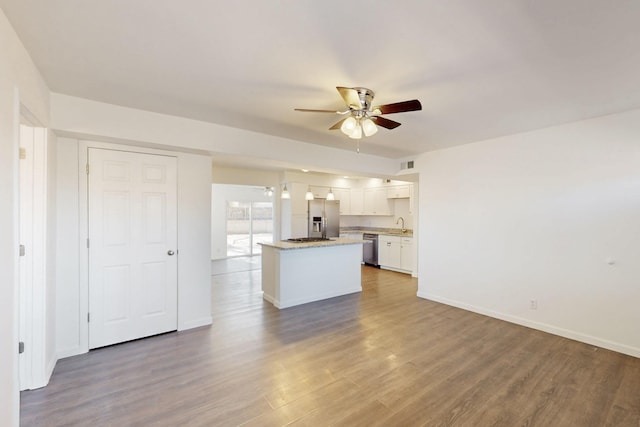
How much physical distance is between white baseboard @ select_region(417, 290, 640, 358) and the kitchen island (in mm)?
1526

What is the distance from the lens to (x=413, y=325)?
12.0ft

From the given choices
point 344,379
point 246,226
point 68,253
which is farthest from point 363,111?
point 246,226

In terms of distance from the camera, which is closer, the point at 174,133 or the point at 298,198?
the point at 174,133

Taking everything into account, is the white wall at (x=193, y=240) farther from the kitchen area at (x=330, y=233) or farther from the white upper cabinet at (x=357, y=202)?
the white upper cabinet at (x=357, y=202)

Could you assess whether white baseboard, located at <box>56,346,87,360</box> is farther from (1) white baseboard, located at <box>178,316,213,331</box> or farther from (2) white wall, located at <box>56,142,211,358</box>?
(1) white baseboard, located at <box>178,316,213,331</box>

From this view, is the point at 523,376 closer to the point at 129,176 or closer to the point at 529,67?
the point at 529,67

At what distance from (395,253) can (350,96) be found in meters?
5.35

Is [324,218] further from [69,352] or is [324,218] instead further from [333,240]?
[69,352]

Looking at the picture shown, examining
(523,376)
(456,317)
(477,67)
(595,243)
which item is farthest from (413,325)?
→ (477,67)

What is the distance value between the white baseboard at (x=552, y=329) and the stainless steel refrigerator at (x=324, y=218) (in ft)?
11.5

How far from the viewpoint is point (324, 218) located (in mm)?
7590

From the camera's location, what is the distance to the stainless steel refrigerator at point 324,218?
7.47 meters

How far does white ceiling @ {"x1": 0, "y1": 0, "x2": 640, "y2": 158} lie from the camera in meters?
1.51

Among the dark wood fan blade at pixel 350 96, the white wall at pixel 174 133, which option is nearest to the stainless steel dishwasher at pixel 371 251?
the white wall at pixel 174 133
